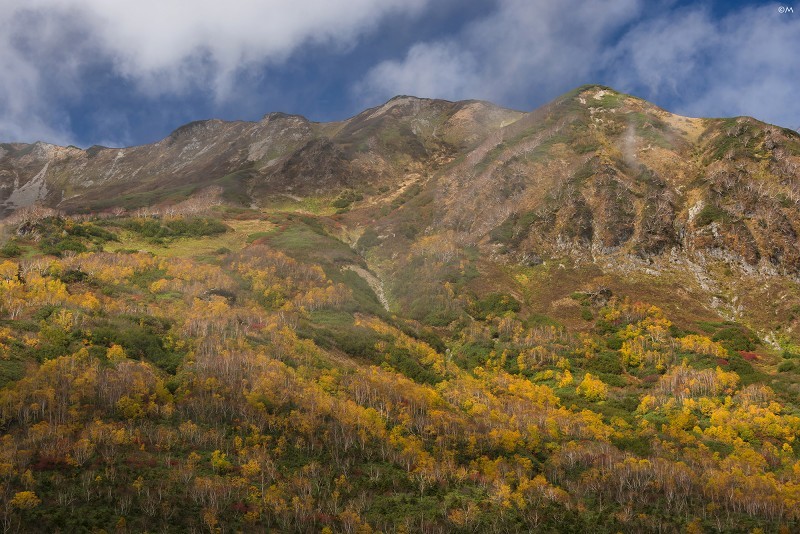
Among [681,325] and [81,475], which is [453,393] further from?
[81,475]

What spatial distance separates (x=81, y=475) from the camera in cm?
5844

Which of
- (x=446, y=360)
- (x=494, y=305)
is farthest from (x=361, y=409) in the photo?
(x=494, y=305)

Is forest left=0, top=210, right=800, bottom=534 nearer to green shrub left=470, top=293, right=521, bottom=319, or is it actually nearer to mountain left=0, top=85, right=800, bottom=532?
mountain left=0, top=85, right=800, bottom=532

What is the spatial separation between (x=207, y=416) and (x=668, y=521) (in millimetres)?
62049

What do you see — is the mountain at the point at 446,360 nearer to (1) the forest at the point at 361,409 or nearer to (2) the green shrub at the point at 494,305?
(1) the forest at the point at 361,409

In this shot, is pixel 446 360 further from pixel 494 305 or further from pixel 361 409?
pixel 361 409

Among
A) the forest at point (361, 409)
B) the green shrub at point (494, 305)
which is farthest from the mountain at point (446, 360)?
the green shrub at point (494, 305)

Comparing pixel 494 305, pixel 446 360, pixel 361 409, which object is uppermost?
pixel 494 305

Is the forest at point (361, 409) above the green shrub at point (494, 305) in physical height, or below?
below

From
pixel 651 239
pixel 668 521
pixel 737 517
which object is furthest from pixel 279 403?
pixel 651 239

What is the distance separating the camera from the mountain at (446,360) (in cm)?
6562

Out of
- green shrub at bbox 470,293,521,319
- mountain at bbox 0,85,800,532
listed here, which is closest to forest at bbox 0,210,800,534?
mountain at bbox 0,85,800,532

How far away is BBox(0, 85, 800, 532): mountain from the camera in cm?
6562

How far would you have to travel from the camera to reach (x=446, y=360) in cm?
12444
